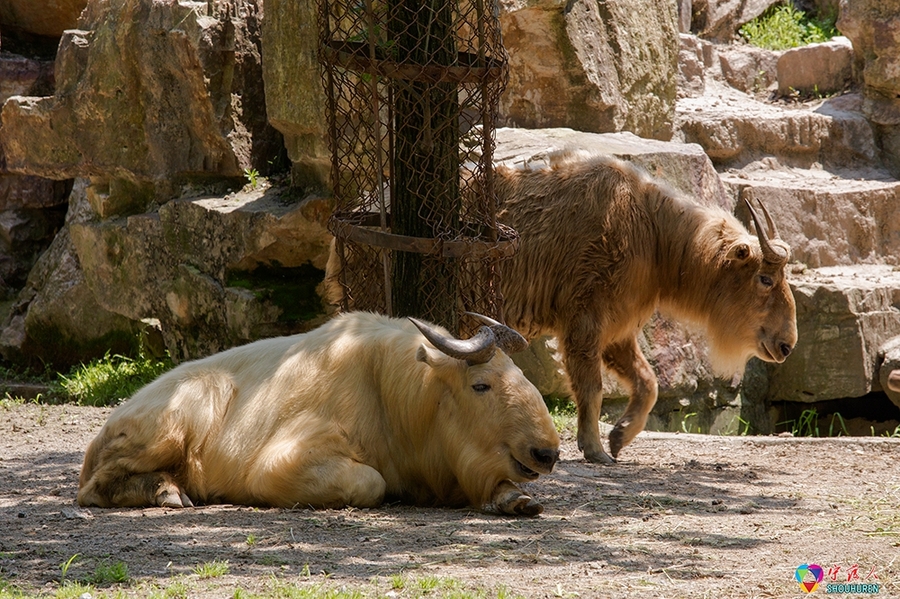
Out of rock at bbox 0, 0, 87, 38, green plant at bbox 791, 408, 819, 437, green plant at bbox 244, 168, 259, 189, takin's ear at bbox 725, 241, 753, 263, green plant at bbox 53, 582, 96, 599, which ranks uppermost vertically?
rock at bbox 0, 0, 87, 38

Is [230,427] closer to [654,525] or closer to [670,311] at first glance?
[654,525]

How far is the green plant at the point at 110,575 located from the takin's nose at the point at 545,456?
6.03 feet

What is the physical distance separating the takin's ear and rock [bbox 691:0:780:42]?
624 centimetres

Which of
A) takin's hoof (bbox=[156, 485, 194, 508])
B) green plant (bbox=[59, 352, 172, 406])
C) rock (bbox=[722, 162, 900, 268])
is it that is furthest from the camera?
rock (bbox=[722, 162, 900, 268])

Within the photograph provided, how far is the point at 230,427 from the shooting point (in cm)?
514

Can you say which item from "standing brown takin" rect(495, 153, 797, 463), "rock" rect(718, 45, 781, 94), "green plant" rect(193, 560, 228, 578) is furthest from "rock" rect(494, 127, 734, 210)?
"green plant" rect(193, 560, 228, 578)

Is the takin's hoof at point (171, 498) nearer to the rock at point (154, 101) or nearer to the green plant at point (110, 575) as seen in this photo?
the green plant at point (110, 575)

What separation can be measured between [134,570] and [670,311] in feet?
15.9

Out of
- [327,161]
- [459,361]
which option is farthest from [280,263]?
[459,361]

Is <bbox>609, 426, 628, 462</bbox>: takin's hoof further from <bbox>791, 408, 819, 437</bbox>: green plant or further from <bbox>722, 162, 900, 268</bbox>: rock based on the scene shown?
<bbox>722, 162, 900, 268</bbox>: rock

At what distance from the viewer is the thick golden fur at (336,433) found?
4.81 m

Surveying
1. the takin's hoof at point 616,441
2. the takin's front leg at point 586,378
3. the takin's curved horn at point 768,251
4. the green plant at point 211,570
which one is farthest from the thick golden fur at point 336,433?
the takin's curved horn at point 768,251

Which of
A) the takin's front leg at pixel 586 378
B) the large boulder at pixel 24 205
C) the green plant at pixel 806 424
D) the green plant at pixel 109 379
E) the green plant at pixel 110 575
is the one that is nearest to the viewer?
the green plant at pixel 110 575

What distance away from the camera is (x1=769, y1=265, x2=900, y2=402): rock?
9.96m
